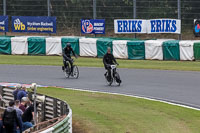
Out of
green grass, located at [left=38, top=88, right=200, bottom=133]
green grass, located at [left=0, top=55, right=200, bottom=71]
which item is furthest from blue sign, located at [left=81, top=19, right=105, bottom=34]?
green grass, located at [left=38, top=88, right=200, bottom=133]

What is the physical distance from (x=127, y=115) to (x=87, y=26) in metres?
24.8

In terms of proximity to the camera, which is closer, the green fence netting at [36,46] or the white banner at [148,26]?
the white banner at [148,26]

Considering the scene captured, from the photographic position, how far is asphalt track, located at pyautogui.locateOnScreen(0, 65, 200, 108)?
73.0 ft

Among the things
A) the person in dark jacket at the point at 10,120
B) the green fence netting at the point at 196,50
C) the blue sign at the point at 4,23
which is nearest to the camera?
the person in dark jacket at the point at 10,120

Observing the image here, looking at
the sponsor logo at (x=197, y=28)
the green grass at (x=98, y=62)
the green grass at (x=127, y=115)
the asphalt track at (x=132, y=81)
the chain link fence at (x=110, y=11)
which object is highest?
the chain link fence at (x=110, y=11)

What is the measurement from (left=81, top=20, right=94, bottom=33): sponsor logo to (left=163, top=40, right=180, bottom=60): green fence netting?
27.7ft

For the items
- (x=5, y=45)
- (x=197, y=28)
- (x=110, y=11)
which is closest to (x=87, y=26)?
(x=110, y=11)

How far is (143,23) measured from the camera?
131 feet

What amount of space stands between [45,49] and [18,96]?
22358 mm

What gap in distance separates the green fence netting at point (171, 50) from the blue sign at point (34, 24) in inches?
460

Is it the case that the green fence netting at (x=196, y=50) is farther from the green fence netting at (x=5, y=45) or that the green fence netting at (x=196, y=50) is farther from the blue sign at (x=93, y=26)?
the green fence netting at (x=5, y=45)

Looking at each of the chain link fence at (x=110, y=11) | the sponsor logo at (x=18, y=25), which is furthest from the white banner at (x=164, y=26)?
the sponsor logo at (x=18, y=25)

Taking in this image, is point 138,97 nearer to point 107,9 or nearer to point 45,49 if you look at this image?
point 45,49

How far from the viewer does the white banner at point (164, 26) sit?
38.5 m
